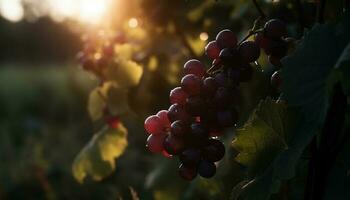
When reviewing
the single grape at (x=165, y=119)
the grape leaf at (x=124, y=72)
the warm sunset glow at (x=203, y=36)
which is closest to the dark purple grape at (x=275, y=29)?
the single grape at (x=165, y=119)

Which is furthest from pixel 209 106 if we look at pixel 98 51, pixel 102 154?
pixel 98 51

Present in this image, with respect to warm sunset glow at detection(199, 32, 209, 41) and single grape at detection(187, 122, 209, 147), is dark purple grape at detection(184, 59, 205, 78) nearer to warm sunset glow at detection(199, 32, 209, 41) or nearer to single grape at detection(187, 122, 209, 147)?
single grape at detection(187, 122, 209, 147)

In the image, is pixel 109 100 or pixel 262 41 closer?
pixel 262 41

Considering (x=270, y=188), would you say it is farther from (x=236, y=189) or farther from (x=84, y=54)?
(x=84, y=54)

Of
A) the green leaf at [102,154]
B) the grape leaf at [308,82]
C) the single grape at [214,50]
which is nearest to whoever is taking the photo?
the grape leaf at [308,82]

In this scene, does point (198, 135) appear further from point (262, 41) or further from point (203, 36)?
point (203, 36)

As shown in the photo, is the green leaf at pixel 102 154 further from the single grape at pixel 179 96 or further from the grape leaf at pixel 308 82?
the grape leaf at pixel 308 82
